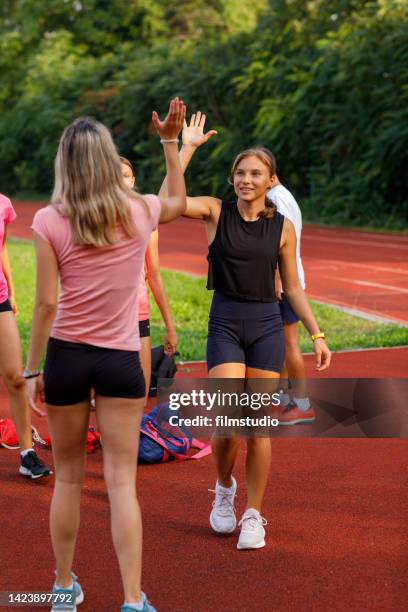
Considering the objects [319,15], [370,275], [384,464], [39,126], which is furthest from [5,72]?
[384,464]

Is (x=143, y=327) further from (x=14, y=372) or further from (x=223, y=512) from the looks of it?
(x=223, y=512)

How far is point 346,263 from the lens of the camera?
2064cm

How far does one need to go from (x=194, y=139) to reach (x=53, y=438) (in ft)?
5.36

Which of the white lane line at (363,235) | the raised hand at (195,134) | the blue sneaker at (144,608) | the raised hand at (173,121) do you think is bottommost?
the white lane line at (363,235)

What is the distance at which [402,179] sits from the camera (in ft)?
97.2

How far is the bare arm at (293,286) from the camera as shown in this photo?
525 centimetres

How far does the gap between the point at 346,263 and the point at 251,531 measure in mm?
15905

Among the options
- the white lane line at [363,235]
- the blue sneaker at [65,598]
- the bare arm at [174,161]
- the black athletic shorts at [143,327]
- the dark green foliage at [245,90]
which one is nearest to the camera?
the blue sneaker at [65,598]

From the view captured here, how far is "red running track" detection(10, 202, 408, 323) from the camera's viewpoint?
15352mm

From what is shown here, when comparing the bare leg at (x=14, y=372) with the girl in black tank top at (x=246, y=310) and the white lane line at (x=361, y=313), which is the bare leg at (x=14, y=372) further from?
the white lane line at (x=361, y=313)

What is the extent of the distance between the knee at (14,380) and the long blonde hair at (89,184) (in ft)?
7.97

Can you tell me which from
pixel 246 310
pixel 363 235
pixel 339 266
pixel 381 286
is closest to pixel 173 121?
pixel 246 310

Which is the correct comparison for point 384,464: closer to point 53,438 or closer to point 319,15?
point 53,438

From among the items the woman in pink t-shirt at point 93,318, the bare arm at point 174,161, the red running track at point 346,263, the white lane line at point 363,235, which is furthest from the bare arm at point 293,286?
the white lane line at point 363,235
